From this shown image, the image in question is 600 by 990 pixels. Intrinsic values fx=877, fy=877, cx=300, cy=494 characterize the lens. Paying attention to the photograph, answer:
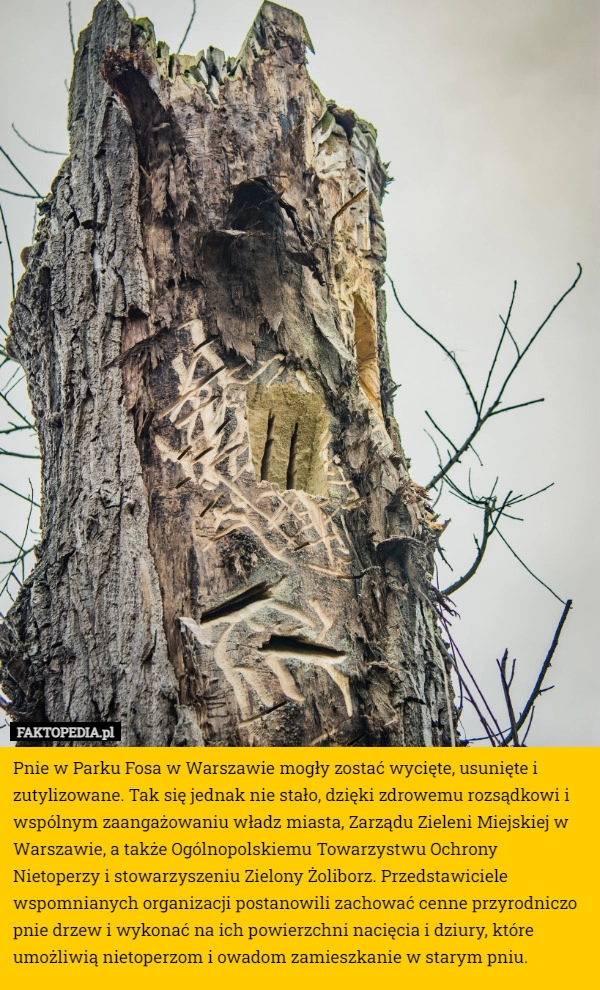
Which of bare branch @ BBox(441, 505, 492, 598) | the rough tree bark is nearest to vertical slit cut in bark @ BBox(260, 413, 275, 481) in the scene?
the rough tree bark

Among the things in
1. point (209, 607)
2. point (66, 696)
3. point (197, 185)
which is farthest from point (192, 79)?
point (66, 696)

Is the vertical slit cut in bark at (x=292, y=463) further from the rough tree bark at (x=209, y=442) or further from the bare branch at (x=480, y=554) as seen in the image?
the bare branch at (x=480, y=554)

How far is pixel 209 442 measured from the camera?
7.34 feet

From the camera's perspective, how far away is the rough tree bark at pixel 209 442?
6.71 feet

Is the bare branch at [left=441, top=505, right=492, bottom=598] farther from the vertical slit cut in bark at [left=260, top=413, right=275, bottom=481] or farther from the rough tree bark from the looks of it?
the vertical slit cut in bark at [left=260, top=413, right=275, bottom=481]

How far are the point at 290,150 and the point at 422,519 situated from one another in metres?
1.09

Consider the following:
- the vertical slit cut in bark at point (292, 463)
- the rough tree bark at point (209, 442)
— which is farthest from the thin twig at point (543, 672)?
the vertical slit cut in bark at point (292, 463)

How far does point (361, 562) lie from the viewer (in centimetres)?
226

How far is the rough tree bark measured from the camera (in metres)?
2.04

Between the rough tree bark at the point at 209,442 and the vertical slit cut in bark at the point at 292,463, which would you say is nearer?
the rough tree bark at the point at 209,442

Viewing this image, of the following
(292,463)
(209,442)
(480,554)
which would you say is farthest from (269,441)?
(480,554)

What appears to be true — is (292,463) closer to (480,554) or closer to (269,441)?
(269,441)

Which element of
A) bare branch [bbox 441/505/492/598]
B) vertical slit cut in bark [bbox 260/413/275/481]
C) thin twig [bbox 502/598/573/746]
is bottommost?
thin twig [bbox 502/598/573/746]

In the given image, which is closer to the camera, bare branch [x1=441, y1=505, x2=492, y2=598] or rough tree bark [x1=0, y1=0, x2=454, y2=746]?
rough tree bark [x1=0, y1=0, x2=454, y2=746]
